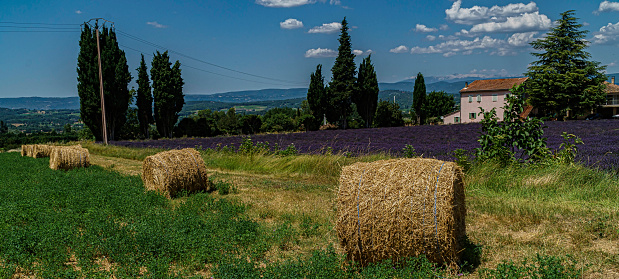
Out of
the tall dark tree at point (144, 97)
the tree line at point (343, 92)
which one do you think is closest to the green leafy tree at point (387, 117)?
the tree line at point (343, 92)

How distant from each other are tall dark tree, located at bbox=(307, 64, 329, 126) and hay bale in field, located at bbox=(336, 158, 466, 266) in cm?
4548

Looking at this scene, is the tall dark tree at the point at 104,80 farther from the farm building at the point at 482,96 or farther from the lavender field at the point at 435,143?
the farm building at the point at 482,96

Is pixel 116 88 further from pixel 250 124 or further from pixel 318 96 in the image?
pixel 318 96

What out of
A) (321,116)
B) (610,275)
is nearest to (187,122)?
(321,116)

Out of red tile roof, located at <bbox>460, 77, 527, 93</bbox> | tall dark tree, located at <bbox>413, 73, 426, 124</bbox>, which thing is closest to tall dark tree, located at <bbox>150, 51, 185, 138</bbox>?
tall dark tree, located at <bbox>413, 73, 426, 124</bbox>

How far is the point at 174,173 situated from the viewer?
9805 mm

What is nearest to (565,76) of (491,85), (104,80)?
(491,85)

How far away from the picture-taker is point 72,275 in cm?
467

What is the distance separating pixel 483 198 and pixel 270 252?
15.6 ft

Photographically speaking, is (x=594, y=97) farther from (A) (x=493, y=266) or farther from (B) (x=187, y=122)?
(A) (x=493, y=266)

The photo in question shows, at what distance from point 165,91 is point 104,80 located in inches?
268

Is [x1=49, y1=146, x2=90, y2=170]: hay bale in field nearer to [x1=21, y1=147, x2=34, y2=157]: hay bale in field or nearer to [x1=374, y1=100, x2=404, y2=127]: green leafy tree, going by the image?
[x1=21, y1=147, x2=34, y2=157]: hay bale in field

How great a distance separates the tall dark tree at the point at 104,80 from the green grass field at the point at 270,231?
101 ft

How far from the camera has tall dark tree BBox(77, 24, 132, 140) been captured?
3828 centimetres
